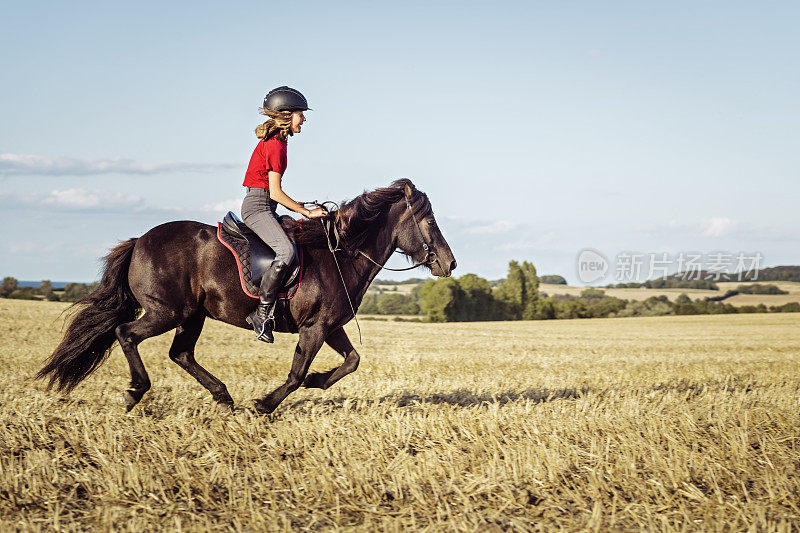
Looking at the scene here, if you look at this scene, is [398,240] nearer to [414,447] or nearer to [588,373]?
[414,447]

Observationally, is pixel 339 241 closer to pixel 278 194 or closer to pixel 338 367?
pixel 278 194

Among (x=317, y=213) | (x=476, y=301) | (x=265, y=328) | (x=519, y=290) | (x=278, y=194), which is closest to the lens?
(x=278, y=194)

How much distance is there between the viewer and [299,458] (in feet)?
15.6

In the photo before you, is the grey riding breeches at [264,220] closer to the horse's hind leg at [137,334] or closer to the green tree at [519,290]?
the horse's hind leg at [137,334]

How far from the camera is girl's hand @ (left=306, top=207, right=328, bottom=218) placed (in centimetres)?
591

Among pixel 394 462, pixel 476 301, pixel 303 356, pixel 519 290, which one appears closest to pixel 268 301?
pixel 303 356

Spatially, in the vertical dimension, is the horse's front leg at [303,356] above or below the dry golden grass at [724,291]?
below

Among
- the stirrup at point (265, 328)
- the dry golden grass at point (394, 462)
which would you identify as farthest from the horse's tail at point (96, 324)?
the stirrup at point (265, 328)

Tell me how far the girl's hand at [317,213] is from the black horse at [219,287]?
0.56ft

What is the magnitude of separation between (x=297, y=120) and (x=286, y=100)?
208 mm

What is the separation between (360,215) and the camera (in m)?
6.21

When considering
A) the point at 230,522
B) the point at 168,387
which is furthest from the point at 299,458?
the point at 168,387

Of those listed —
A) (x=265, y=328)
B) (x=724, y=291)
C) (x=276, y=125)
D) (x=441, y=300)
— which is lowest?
(x=441, y=300)

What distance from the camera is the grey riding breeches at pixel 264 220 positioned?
5727mm
